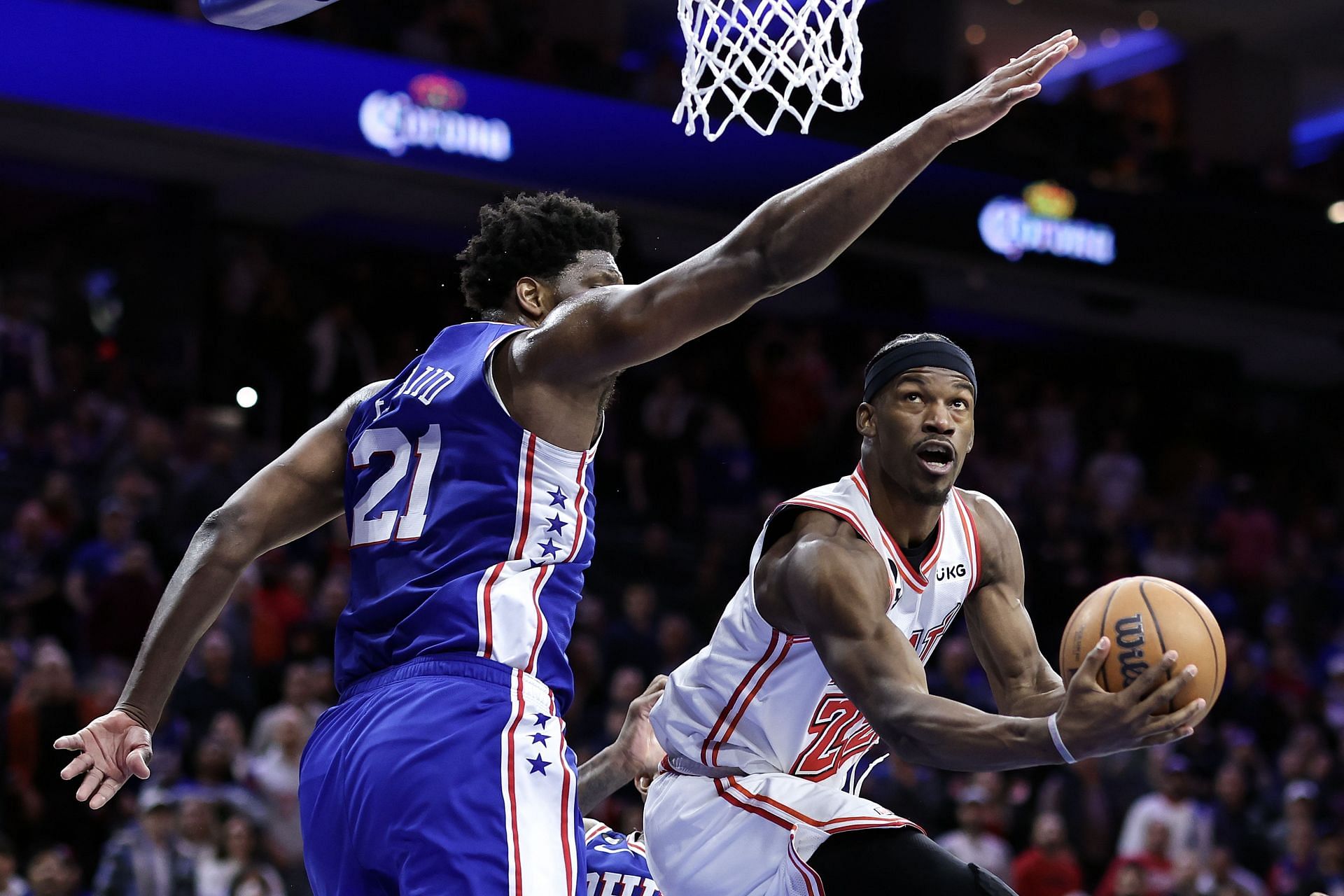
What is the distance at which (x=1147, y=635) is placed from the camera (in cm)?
313

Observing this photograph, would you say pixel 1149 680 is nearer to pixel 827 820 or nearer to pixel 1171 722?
pixel 1171 722

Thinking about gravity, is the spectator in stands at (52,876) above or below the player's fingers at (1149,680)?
below

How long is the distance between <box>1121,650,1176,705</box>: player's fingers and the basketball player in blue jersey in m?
0.93

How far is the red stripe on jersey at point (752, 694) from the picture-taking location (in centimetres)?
398

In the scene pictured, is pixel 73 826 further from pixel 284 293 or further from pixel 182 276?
pixel 182 276

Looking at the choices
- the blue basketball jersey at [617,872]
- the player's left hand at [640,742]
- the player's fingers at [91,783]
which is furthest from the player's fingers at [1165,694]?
the player's fingers at [91,783]


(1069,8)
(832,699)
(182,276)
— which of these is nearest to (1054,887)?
(832,699)

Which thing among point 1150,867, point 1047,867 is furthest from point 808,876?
point 1150,867

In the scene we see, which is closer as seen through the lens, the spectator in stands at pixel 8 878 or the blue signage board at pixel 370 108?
the spectator in stands at pixel 8 878

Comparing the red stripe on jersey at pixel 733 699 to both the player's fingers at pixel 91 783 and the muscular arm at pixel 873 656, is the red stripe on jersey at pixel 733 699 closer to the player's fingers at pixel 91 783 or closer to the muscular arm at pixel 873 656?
the muscular arm at pixel 873 656

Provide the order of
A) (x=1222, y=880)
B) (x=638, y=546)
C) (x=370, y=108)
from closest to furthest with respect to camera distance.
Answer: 1. (x=1222, y=880)
2. (x=370, y=108)
3. (x=638, y=546)

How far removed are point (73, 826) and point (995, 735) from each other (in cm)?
648

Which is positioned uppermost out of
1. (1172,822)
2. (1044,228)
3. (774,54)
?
(1044,228)

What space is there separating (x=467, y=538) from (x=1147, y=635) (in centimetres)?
133
